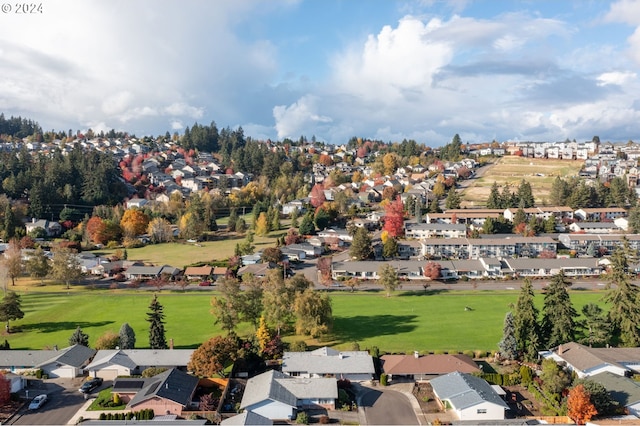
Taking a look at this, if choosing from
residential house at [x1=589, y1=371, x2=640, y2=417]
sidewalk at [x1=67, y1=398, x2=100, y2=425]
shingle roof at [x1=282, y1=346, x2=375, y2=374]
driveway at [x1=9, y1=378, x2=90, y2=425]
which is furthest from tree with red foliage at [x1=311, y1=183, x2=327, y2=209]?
sidewalk at [x1=67, y1=398, x2=100, y2=425]

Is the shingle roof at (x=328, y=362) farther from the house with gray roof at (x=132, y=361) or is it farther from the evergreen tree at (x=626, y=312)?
the evergreen tree at (x=626, y=312)

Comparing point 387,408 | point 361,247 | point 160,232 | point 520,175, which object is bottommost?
point 387,408

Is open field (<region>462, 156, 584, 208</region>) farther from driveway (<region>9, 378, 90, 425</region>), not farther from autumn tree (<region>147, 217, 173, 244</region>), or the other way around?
driveway (<region>9, 378, 90, 425</region>)

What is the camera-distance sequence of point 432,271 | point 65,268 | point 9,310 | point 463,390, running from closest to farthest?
1. point 463,390
2. point 9,310
3. point 65,268
4. point 432,271

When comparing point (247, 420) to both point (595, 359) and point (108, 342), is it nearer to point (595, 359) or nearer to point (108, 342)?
point (108, 342)

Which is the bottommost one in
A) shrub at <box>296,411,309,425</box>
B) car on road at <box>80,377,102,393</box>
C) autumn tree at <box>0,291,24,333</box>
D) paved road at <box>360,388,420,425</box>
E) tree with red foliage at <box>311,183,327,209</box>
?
paved road at <box>360,388,420,425</box>

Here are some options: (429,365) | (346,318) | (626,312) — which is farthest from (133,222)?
(626,312)

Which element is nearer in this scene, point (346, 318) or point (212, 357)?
point (212, 357)
